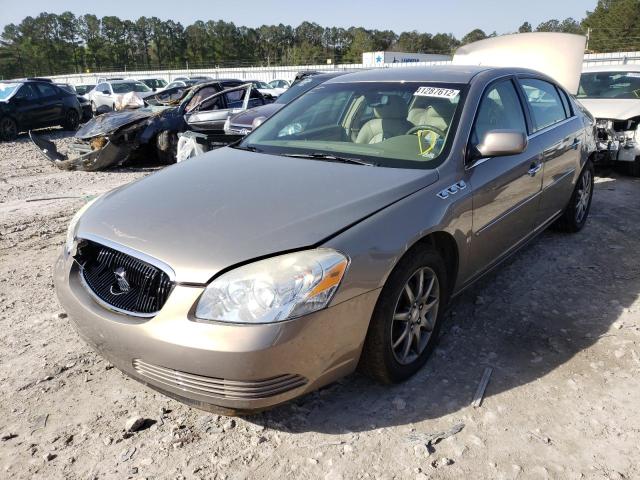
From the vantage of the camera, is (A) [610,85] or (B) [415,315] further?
(A) [610,85]

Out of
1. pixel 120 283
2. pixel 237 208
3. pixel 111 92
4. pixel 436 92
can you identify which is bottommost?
pixel 120 283

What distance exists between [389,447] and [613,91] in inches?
324

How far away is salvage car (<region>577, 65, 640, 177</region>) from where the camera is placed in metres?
7.19

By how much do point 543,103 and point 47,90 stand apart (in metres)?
15.8

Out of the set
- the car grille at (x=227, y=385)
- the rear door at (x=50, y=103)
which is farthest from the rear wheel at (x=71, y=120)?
the car grille at (x=227, y=385)

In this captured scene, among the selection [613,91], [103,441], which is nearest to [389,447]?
[103,441]

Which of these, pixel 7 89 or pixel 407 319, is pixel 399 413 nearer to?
pixel 407 319

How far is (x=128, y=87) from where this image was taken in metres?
21.7

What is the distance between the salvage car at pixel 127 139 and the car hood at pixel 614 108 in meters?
6.68

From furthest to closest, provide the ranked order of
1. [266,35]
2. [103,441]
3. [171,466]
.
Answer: [266,35]
[103,441]
[171,466]

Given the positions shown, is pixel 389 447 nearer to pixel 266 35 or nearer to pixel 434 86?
pixel 434 86

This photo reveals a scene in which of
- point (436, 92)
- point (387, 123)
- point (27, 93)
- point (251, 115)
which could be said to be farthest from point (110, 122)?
point (27, 93)

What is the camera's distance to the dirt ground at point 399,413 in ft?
7.07

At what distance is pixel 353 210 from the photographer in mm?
2324
